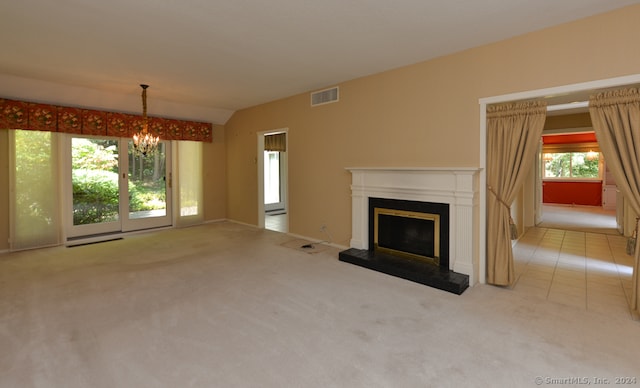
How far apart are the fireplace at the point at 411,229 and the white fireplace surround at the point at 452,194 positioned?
0.08 metres

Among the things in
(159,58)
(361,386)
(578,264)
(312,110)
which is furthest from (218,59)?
(578,264)

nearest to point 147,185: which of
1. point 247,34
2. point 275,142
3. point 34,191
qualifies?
point 34,191

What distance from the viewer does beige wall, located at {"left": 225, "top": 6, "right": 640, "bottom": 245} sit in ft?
8.67

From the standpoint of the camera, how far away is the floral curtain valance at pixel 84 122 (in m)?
4.47

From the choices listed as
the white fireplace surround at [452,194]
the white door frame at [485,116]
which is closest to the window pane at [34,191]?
the white fireplace surround at [452,194]

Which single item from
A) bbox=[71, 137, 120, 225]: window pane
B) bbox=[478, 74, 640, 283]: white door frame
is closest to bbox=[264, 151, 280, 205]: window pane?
bbox=[71, 137, 120, 225]: window pane

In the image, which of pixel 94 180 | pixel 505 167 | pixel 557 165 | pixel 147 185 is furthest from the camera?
pixel 557 165

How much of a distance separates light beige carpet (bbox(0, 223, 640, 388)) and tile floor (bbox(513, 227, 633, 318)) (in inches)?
12.5

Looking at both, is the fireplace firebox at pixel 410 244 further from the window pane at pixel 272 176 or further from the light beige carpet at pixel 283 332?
the window pane at pixel 272 176

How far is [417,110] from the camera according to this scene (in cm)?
374

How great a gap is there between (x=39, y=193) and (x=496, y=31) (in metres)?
6.56

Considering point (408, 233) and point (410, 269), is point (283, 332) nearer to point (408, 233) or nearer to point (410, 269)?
point (410, 269)

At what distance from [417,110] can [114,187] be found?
5456mm

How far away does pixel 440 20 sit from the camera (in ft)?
8.75
